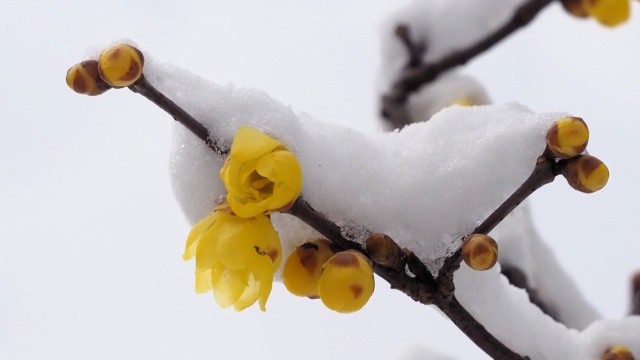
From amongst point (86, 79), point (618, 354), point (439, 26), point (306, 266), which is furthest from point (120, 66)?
point (439, 26)

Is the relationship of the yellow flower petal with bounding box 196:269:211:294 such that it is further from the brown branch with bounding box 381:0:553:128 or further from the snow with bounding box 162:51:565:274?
the brown branch with bounding box 381:0:553:128

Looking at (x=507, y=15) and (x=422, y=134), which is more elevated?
(x=507, y=15)

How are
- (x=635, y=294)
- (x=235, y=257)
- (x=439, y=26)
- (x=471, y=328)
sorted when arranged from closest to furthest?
1. (x=235, y=257)
2. (x=471, y=328)
3. (x=635, y=294)
4. (x=439, y=26)

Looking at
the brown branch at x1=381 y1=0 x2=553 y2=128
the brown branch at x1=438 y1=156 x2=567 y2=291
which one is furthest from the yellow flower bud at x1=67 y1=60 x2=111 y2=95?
the brown branch at x1=381 y1=0 x2=553 y2=128

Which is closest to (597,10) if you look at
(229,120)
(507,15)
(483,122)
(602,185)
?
(507,15)

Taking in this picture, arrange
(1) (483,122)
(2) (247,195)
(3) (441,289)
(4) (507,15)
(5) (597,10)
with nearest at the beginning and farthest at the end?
(2) (247,195), (3) (441,289), (1) (483,122), (5) (597,10), (4) (507,15)

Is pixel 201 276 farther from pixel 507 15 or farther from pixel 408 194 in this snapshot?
pixel 507 15

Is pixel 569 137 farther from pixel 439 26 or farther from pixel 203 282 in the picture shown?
pixel 439 26
